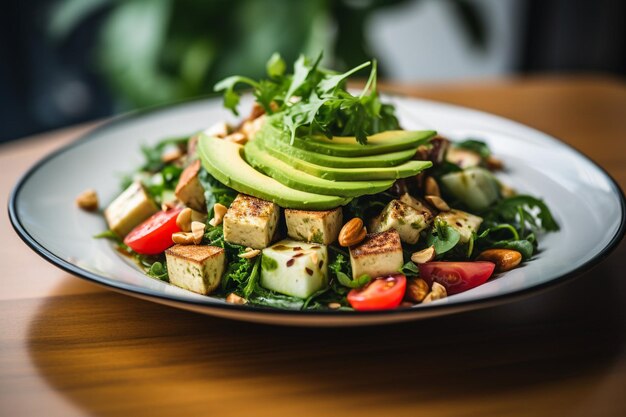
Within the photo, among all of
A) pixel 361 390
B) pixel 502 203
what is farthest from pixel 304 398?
pixel 502 203

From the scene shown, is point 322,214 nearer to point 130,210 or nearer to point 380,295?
point 380,295

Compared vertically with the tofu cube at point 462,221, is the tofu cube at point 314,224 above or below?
above

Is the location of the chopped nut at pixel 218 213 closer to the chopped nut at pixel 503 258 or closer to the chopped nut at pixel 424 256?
the chopped nut at pixel 424 256

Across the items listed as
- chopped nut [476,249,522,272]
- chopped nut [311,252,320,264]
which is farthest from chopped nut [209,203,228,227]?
chopped nut [476,249,522,272]

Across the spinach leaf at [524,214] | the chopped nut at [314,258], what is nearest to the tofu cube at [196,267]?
the chopped nut at [314,258]

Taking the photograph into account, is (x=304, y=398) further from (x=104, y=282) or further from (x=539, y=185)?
(x=539, y=185)

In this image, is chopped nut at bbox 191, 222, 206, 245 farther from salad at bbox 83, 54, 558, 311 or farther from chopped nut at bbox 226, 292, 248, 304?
chopped nut at bbox 226, 292, 248, 304

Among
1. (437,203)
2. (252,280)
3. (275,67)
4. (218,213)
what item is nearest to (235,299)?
(252,280)
